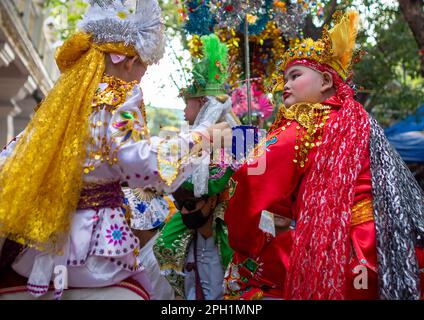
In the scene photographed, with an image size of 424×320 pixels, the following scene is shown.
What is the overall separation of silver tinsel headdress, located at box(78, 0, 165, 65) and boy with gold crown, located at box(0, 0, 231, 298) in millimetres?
162

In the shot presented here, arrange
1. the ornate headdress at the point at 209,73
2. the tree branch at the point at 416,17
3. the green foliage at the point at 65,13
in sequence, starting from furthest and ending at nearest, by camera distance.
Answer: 1. the green foliage at the point at 65,13
2. the tree branch at the point at 416,17
3. the ornate headdress at the point at 209,73

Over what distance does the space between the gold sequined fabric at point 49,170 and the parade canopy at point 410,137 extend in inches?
322

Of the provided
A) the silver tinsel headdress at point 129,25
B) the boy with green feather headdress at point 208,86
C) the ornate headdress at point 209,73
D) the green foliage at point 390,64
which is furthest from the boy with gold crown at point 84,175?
the green foliage at point 390,64

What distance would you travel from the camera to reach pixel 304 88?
3.07 metres

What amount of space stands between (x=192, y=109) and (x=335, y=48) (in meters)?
1.58

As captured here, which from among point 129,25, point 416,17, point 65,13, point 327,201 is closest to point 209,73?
point 129,25

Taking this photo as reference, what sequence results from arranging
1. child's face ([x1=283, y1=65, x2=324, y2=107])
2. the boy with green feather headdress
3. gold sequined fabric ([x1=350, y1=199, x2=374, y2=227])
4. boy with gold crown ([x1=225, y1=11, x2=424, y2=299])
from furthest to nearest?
1. the boy with green feather headdress
2. child's face ([x1=283, y1=65, x2=324, y2=107])
3. gold sequined fabric ([x1=350, y1=199, x2=374, y2=227])
4. boy with gold crown ([x1=225, y1=11, x2=424, y2=299])

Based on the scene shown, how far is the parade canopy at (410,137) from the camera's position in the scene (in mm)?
9625

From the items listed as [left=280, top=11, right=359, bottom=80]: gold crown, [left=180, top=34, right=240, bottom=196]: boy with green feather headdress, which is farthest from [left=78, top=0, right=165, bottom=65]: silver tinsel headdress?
[left=180, top=34, right=240, bottom=196]: boy with green feather headdress

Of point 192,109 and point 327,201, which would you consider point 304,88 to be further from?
point 192,109

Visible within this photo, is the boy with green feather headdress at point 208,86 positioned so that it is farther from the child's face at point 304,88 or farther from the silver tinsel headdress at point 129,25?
the silver tinsel headdress at point 129,25

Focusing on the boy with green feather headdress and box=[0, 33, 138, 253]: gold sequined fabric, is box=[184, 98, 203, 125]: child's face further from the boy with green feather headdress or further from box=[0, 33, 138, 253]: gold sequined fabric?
box=[0, 33, 138, 253]: gold sequined fabric

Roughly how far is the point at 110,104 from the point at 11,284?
90 cm

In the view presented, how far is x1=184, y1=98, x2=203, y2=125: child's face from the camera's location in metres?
4.39
